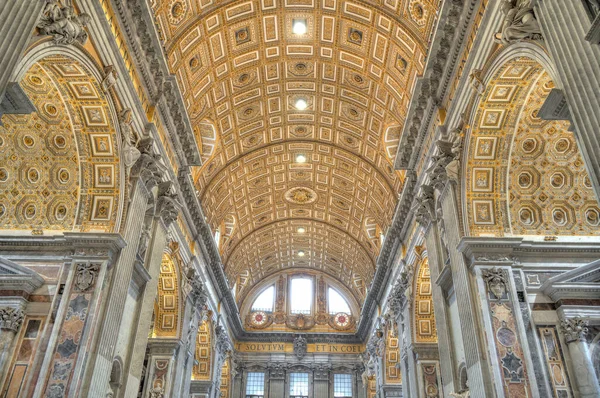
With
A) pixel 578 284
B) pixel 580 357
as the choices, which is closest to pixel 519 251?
pixel 578 284

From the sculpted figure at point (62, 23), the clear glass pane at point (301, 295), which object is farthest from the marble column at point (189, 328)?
the clear glass pane at point (301, 295)

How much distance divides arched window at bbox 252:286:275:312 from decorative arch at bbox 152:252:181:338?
18.4 meters

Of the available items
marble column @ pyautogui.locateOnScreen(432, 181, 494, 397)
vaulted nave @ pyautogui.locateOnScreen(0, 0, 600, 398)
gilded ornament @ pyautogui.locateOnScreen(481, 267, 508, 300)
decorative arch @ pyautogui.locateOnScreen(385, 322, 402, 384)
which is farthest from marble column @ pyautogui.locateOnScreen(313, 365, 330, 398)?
gilded ornament @ pyautogui.locateOnScreen(481, 267, 508, 300)

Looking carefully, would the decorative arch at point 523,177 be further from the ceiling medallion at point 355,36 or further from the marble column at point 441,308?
the ceiling medallion at point 355,36

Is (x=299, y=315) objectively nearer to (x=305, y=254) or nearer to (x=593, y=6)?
(x=305, y=254)

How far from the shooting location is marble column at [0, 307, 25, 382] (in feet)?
34.5

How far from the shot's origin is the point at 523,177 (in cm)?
1201

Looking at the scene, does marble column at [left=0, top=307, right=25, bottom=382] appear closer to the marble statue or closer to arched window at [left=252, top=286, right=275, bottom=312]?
the marble statue

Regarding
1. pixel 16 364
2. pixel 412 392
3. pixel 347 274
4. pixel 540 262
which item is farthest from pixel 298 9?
pixel 347 274

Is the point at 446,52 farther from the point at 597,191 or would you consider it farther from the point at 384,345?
the point at 384,345

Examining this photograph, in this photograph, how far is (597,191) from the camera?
18.0 feet

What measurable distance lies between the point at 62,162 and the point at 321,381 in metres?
27.0

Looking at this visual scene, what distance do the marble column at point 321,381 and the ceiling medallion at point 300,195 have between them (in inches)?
522

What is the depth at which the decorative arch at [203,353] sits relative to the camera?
963 inches
